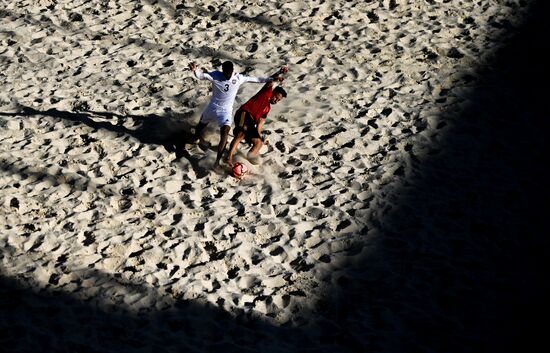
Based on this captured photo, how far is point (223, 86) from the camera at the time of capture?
27.5 feet

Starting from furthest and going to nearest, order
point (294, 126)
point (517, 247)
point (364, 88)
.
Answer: point (364, 88) → point (294, 126) → point (517, 247)

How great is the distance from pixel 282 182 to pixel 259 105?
827 mm

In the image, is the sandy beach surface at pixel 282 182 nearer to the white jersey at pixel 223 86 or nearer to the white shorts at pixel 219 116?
the white shorts at pixel 219 116

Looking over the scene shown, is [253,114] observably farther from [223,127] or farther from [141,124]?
[141,124]

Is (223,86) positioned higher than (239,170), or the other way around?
(223,86)

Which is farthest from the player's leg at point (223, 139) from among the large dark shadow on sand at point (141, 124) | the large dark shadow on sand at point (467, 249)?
the large dark shadow on sand at point (467, 249)

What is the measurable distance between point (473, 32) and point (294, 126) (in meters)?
3.20

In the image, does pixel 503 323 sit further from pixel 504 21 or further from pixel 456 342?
pixel 504 21

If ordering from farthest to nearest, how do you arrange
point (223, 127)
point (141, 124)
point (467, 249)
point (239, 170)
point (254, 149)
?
point (141, 124) < point (254, 149) < point (223, 127) < point (239, 170) < point (467, 249)

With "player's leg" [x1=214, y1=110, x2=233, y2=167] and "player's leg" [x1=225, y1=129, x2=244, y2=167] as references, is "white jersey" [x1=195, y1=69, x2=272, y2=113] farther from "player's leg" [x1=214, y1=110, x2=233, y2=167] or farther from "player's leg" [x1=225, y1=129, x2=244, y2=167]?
"player's leg" [x1=225, y1=129, x2=244, y2=167]

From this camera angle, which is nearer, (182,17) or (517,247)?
(517,247)

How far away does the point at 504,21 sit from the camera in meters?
11.2

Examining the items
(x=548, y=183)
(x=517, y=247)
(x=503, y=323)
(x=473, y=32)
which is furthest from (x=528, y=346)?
(x=473, y=32)

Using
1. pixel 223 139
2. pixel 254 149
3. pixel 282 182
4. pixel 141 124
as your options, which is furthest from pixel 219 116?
pixel 141 124
